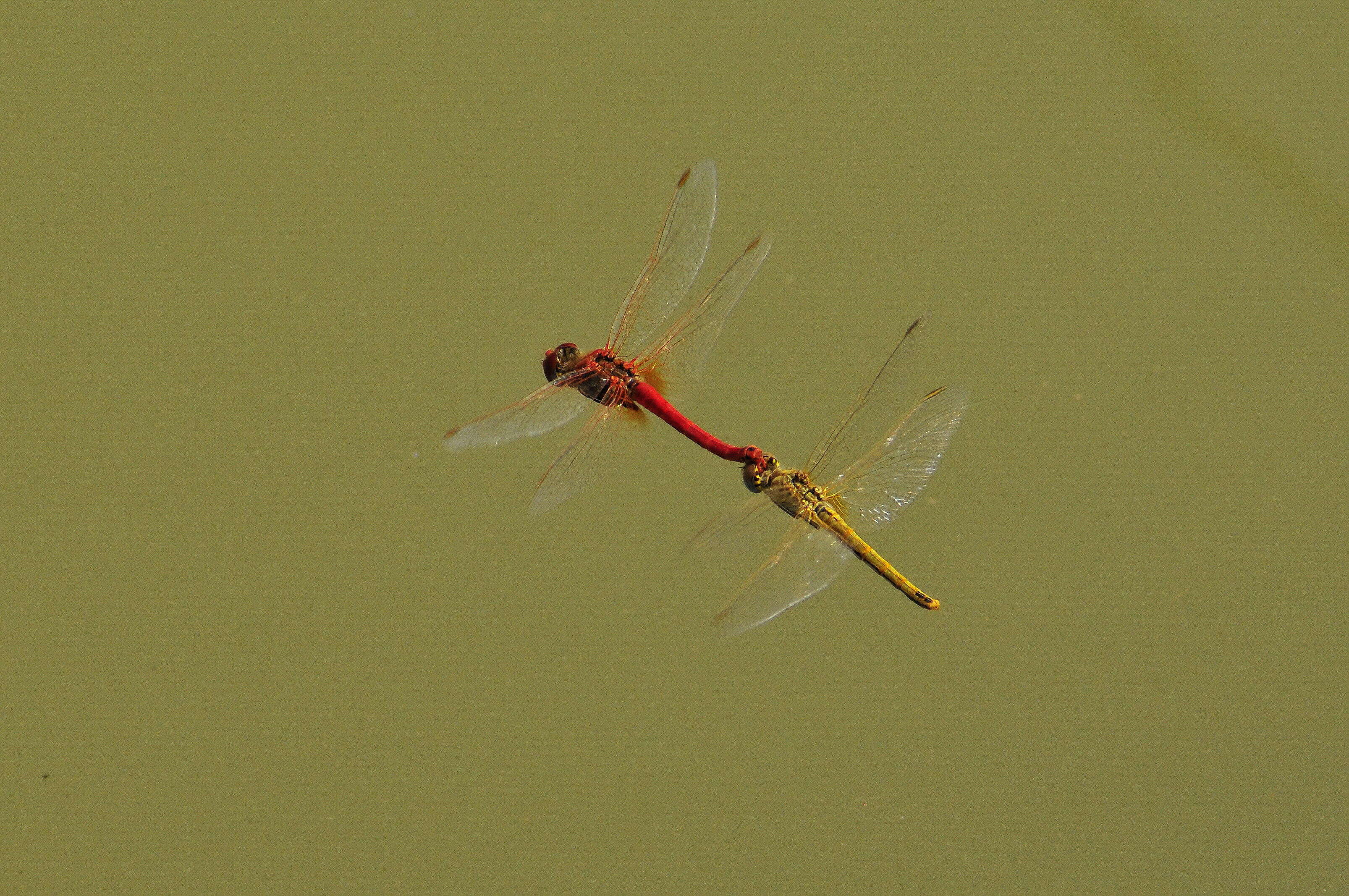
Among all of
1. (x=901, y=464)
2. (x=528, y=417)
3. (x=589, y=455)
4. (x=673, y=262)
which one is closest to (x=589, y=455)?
(x=589, y=455)

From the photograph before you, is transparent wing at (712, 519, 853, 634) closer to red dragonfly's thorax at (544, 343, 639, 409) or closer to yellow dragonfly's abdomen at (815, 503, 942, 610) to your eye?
yellow dragonfly's abdomen at (815, 503, 942, 610)

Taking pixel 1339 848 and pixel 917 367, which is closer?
pixel 917 367

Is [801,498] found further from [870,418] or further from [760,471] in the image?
[870,418]

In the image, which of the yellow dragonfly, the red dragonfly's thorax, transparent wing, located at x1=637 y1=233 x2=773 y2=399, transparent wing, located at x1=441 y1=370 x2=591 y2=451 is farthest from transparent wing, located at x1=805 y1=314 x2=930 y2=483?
transparent wing, located at x1=441 y1=370 x2=591 y2=451

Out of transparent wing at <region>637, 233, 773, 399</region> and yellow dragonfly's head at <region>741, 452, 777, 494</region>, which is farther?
yellow dragonfly's head at <region>741, 452, 777, 494</region>

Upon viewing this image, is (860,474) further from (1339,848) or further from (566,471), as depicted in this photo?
(1339,848)

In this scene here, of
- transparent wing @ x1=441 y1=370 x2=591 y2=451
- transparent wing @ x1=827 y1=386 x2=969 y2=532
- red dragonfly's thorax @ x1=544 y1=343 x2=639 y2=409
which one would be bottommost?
transparent wing @ x1=441 y1=370 x2=591 y2=451

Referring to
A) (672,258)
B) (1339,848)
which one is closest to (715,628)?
(672,258)

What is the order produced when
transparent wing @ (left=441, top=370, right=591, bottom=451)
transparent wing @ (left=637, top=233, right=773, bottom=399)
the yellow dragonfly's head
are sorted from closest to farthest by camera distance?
transparent wing @ (left=441, top=370, right=591, bottom=451) → transparent wing @ (left=637, top=233, right=773, bottom=399) → the yellow dragonfly's head
